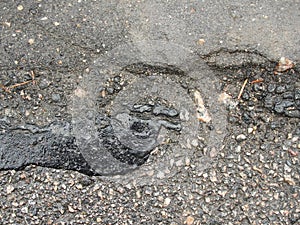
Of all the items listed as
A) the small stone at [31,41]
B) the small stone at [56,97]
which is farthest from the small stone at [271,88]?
the small stone at [31,41]

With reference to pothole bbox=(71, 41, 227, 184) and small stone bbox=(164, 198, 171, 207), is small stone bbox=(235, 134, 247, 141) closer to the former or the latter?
pothole bbox=(71, 41, 227, 184)

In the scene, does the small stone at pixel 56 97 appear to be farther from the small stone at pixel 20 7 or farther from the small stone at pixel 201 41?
the small stone at pixel 201 41

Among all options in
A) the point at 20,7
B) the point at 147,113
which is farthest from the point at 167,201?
the point at 20,7

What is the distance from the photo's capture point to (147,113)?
254cm

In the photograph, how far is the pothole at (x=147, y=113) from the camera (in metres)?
2.45

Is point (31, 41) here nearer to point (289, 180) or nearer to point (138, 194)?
point (138, 194)

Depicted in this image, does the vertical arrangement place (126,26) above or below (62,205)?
above

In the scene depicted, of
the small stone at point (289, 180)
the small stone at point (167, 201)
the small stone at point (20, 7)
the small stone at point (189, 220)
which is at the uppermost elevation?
the small stone at point (20, 7)

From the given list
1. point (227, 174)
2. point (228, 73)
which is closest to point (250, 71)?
point (228, 73)

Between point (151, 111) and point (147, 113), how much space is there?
3 centimetres

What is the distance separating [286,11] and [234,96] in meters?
0.62

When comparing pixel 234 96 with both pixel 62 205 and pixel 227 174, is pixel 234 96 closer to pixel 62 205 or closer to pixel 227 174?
pixel 227 174

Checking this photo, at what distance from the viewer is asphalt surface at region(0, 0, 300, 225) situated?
2.37m

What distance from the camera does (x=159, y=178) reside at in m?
2.41
